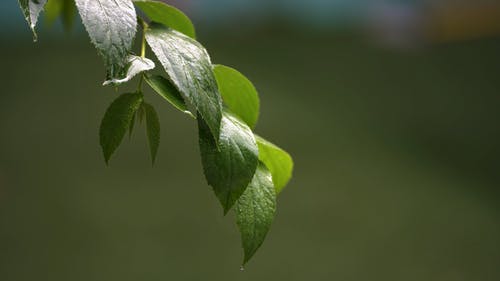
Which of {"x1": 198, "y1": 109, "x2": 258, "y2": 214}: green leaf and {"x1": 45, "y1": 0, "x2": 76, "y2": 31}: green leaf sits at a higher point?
{"x1": 198, "y1": 109, "x2": 258, "y2": 214}: green leaf

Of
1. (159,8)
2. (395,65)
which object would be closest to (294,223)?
(395,65)

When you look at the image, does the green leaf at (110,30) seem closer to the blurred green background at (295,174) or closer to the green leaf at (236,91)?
the green leaf at (236,91)

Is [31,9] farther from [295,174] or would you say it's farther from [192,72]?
[295,174]

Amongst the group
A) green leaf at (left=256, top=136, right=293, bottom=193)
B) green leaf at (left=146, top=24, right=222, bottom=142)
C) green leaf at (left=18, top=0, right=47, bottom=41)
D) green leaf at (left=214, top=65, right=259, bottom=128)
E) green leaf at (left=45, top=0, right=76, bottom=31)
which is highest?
green leaf at (left=146, top=24, right=222, bottom=142)

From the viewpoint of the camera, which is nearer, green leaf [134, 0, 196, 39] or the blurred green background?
green leaf [134, 0, 196, 39]

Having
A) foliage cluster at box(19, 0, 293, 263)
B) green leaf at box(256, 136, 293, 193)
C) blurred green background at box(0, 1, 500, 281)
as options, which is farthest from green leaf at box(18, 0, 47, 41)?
blurred green background at box(0, 1, 500, 281)

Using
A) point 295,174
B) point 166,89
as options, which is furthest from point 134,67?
point 295,174

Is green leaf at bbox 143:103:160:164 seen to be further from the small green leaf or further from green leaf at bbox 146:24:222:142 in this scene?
the small green leaf
